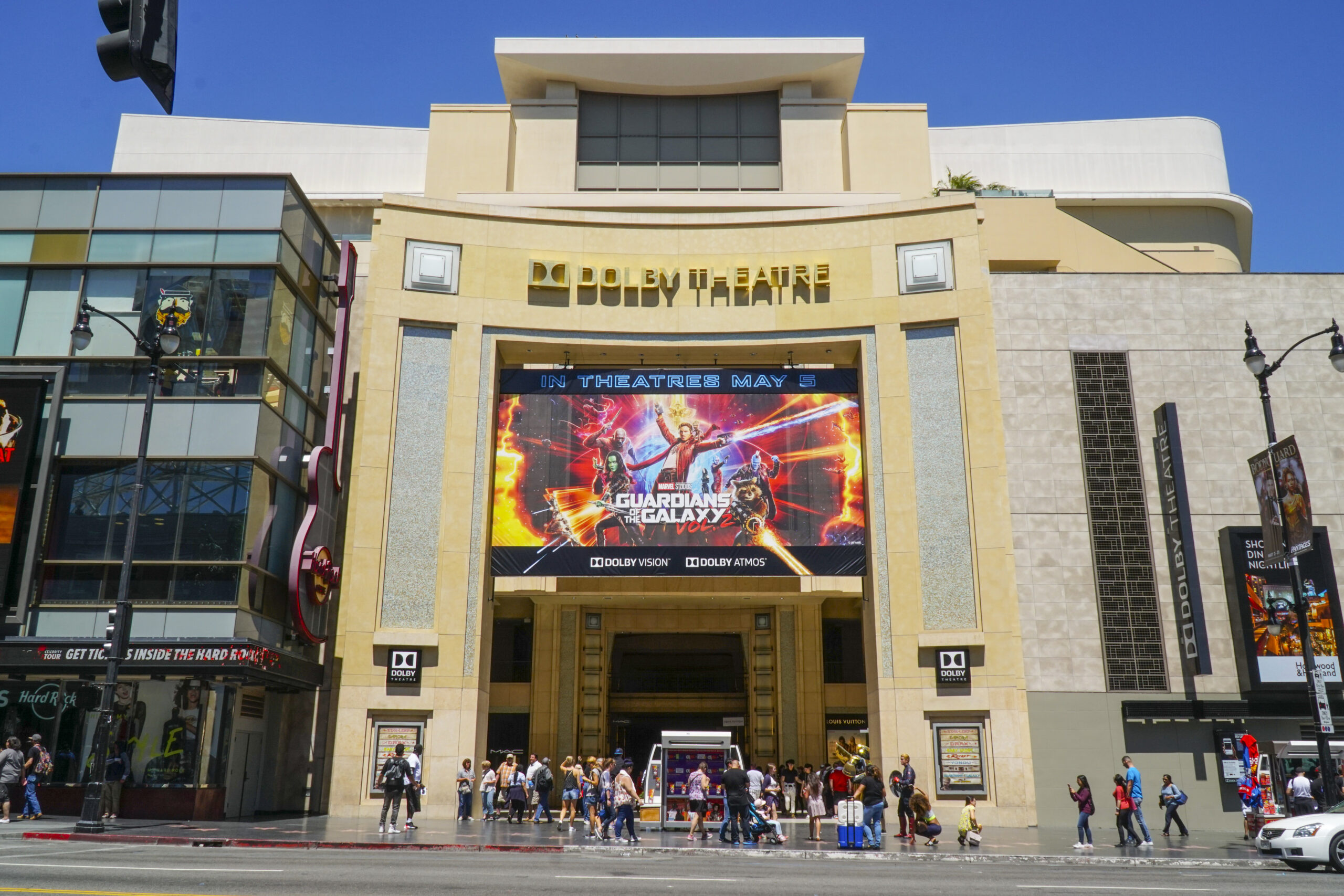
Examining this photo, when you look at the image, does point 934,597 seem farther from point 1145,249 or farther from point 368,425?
point 1145,249

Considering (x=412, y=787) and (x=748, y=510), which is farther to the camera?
(x=748, y=510)

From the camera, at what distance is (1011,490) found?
1217 inches

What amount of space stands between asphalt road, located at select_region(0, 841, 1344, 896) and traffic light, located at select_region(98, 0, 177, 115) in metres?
8.83

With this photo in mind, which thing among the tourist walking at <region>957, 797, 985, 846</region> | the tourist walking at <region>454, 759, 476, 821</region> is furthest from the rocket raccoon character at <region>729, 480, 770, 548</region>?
the tourist walking at <region>957, 797, 985, 846</region>

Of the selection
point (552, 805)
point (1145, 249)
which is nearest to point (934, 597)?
point (552, 805)

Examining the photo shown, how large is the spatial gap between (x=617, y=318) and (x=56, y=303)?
15.7 m

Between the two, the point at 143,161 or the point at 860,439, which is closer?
the point at 860,439

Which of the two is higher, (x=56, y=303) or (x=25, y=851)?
(x=56, y=303)

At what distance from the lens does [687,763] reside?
26625 millimetres

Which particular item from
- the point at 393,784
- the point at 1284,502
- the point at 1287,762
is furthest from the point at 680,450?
the point at 1287,762

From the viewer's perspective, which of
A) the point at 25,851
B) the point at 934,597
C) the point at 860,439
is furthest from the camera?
the point at 860,439

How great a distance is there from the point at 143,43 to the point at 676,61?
118 ft

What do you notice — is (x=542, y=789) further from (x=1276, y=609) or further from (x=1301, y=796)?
A: (x=1276, y=609)

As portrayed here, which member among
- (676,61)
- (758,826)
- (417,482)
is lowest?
(758,826)
